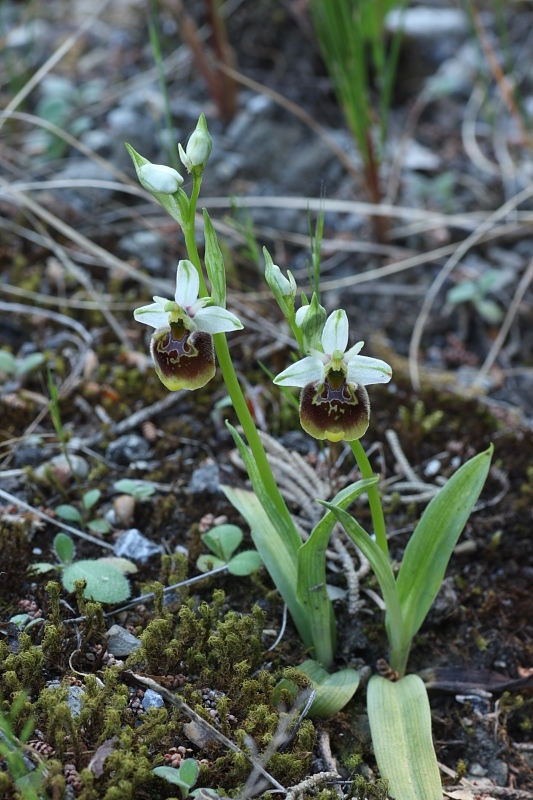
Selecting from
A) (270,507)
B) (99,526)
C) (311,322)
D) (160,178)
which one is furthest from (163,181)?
(99,526)

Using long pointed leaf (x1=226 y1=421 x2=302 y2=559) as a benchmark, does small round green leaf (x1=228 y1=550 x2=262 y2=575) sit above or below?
below

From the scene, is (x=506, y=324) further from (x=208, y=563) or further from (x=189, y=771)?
(x=189, y=771)

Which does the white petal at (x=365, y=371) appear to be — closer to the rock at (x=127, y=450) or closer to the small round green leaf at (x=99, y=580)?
the small round green leaf at (x=99, y=580)

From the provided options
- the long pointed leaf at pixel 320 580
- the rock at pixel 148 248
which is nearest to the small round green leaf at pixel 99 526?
the long pointed leaf at pixel 320 580

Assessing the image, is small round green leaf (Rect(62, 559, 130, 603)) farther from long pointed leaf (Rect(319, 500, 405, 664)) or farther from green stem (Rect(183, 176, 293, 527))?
long pointed leaf (Rect(319, 500, 405, 664))

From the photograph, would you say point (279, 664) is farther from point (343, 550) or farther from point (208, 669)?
point (343, 550)

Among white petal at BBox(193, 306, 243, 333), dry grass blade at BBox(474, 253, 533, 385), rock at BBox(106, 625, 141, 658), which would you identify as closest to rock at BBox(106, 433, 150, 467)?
rock at BBox(106, 625, 141, 658)
